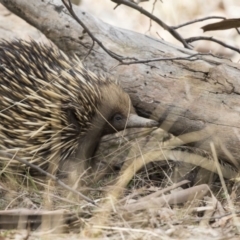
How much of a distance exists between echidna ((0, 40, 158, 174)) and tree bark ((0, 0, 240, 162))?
127 millimetres

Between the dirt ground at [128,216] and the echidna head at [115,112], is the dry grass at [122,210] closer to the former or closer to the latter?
the dirt ground at [128,216]

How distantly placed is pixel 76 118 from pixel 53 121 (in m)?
0.13

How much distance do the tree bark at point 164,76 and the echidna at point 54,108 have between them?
0.13 m

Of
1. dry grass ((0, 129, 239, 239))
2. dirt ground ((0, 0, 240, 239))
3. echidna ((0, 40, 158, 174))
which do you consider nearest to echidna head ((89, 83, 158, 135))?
echidna ((0, 40, 158, 174))

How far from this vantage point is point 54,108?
11.1 ft

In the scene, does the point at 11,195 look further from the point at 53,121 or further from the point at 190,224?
the point at 190,224

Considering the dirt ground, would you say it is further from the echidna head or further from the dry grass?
the echidna head

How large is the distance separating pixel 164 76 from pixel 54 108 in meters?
0.63

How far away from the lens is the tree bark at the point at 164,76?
10.3ft

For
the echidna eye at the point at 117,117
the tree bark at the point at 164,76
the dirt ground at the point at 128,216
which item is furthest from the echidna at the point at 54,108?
the dirt ground at the point at 128,216

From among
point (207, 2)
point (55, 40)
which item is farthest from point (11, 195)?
point (207, 2)

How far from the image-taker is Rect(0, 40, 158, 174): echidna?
336 centimetres

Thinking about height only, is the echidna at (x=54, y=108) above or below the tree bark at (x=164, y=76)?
below

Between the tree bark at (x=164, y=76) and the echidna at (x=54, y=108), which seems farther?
the echidna at (x=54, y=108)
